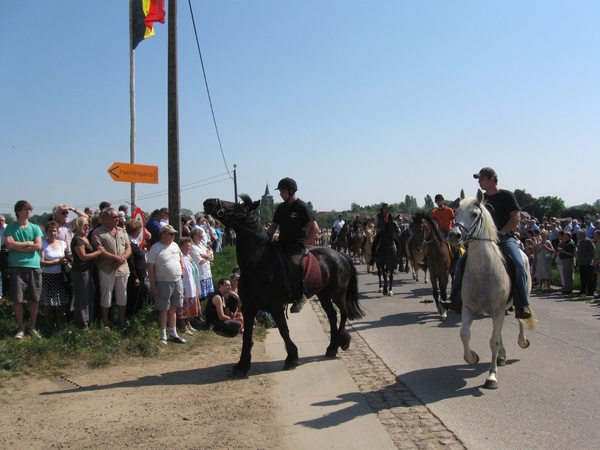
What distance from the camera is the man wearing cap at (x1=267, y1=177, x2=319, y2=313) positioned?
292 inches

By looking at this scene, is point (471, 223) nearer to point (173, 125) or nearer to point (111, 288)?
point (111, 288)

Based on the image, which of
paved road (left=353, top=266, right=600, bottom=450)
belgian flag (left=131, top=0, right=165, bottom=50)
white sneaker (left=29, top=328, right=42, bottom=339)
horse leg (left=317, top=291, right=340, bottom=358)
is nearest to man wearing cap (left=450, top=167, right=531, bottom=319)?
paved road (left=353, top=266, right=600, bottom=450)

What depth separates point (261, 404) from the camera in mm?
5852

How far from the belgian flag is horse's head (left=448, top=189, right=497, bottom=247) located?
9.81 meters

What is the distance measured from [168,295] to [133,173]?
9.47ft

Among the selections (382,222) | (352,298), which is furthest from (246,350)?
(382,222)

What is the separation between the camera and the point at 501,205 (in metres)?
7.54

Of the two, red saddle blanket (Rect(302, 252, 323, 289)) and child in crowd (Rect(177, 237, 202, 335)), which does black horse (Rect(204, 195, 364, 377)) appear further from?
child in crowd (Rect(177, 237, 202, 335))

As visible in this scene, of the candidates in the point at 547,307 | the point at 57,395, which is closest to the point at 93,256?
→ the point at 57,395

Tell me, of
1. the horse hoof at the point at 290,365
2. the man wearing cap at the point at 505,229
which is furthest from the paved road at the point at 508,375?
the horse hoof at the point at 290,365

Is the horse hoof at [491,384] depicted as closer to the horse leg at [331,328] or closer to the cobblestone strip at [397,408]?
the cobblestone strip at [397,408]

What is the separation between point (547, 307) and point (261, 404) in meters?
9.14

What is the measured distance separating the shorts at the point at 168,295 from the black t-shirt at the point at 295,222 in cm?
222

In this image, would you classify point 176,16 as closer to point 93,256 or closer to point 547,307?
point 93,256
